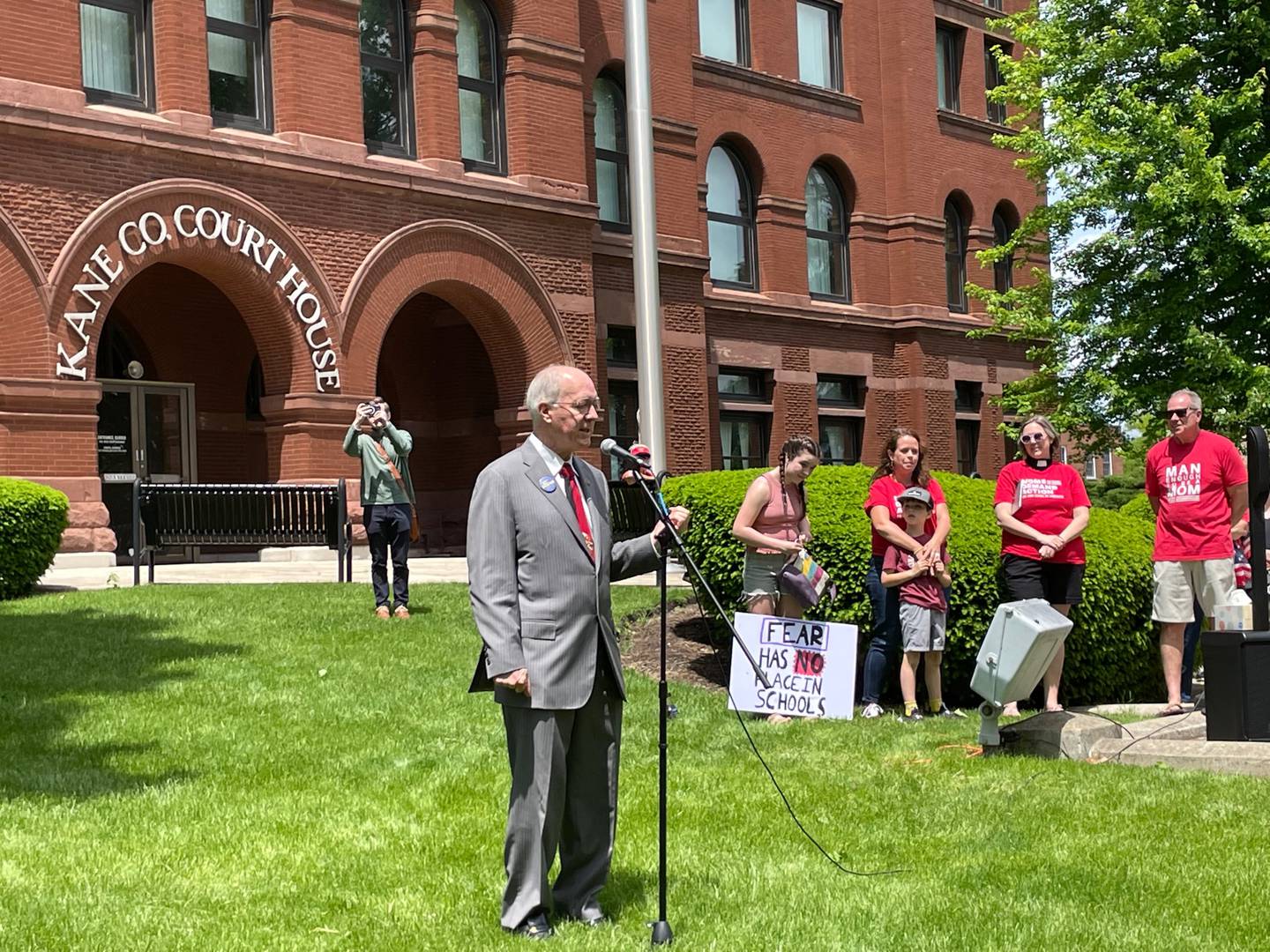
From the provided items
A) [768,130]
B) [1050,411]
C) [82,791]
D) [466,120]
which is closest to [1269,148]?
[1050,411]

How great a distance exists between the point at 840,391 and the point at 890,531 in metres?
20.5

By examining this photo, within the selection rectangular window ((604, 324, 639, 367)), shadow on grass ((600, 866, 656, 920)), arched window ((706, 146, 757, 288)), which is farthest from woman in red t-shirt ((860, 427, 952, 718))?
arched window ((706, 146, 757, 288))

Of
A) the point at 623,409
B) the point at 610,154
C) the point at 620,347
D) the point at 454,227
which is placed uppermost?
the point at 610,154

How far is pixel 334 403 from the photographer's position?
19.5 m

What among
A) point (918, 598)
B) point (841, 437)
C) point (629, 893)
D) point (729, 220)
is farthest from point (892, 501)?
point (841, 437)

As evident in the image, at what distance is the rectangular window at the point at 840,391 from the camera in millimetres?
29594

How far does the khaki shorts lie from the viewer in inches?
372

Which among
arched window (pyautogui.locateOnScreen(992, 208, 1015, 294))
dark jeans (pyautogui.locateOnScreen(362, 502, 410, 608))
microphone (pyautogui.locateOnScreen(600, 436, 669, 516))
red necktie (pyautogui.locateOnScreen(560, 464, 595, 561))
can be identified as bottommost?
dark jeans (pyautogui.locateOnScreen(362, 502, 410, 608))

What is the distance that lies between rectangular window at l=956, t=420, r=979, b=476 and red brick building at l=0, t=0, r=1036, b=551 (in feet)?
4.95

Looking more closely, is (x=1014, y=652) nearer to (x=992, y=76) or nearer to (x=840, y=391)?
(x=840, y=391)

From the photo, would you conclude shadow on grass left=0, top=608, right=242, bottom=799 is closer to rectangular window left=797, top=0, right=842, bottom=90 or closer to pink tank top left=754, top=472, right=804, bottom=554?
pink tank top left=754, top=472, right=804, bottom=554

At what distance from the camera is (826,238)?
97.8ft

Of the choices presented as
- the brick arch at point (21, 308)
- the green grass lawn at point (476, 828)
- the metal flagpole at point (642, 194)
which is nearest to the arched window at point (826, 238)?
the metal flagpole at point (642, 194)

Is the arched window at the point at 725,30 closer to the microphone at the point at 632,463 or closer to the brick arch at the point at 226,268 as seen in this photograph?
the brick arch at the point at 226,268
